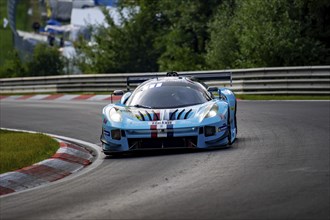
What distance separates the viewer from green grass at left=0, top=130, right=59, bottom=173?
462 inches

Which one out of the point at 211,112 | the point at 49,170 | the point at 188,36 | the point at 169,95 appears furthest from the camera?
the point at 188,36

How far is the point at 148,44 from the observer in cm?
4962

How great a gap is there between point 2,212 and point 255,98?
17.2m

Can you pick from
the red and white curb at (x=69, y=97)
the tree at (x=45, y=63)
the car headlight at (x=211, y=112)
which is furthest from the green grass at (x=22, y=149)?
the tree at (x=45, y=63)

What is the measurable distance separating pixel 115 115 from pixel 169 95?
1.04 meters

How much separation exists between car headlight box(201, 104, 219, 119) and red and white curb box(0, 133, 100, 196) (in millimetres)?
1852

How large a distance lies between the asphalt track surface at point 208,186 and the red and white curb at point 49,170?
40cm

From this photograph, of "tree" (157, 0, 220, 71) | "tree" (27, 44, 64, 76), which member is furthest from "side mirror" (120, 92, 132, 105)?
"tree" (27, 44, 64, 76)

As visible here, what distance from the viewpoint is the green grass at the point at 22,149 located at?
462 inches

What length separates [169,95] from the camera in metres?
13.6

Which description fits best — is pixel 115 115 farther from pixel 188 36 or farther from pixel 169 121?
pixel 188 36

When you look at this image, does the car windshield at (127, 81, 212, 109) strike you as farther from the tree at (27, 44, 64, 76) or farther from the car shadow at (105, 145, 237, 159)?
the tree at (27, 44, 64, 76)

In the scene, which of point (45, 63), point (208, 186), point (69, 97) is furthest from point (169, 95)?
point (45, 63)

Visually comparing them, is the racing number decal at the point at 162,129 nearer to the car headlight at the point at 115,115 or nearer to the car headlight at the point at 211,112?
the car headlight at the point at 211,112
